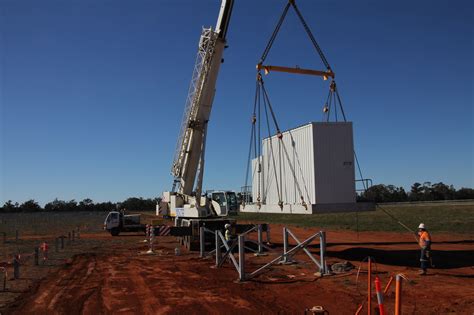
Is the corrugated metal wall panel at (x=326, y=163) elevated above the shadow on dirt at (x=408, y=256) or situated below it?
above

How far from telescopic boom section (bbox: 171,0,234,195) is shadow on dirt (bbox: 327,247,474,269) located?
26.8 feet

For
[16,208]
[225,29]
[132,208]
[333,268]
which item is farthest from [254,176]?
[16,208]

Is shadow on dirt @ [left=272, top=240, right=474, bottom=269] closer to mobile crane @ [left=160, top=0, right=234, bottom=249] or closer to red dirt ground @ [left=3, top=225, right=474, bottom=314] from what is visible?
red dirt ground @ [left=3, top=225, right=474, bottom=314]

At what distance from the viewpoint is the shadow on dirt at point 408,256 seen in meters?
16.4

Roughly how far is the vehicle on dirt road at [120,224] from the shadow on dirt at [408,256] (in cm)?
2275

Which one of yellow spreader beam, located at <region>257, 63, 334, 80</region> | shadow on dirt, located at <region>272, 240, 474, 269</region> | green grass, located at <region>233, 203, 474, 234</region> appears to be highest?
yellow spreader beam, located at <region>257, 63, 334, 80</region>

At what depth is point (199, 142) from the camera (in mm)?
23453

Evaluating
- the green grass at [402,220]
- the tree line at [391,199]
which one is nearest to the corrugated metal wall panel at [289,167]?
the green grass at [402,220]

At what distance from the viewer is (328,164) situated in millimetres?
17203

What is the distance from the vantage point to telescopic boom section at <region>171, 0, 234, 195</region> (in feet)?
70.2

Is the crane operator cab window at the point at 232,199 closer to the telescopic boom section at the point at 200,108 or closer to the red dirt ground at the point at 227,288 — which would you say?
the telescopic boom section at the point at 200,108

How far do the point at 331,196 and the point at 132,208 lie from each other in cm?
16282

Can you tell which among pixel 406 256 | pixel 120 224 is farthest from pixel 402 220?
pixel 406 256

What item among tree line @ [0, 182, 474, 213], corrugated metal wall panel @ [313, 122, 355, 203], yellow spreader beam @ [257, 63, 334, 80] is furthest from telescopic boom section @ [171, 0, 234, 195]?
tree line @ [0, 182, 474, 213]
